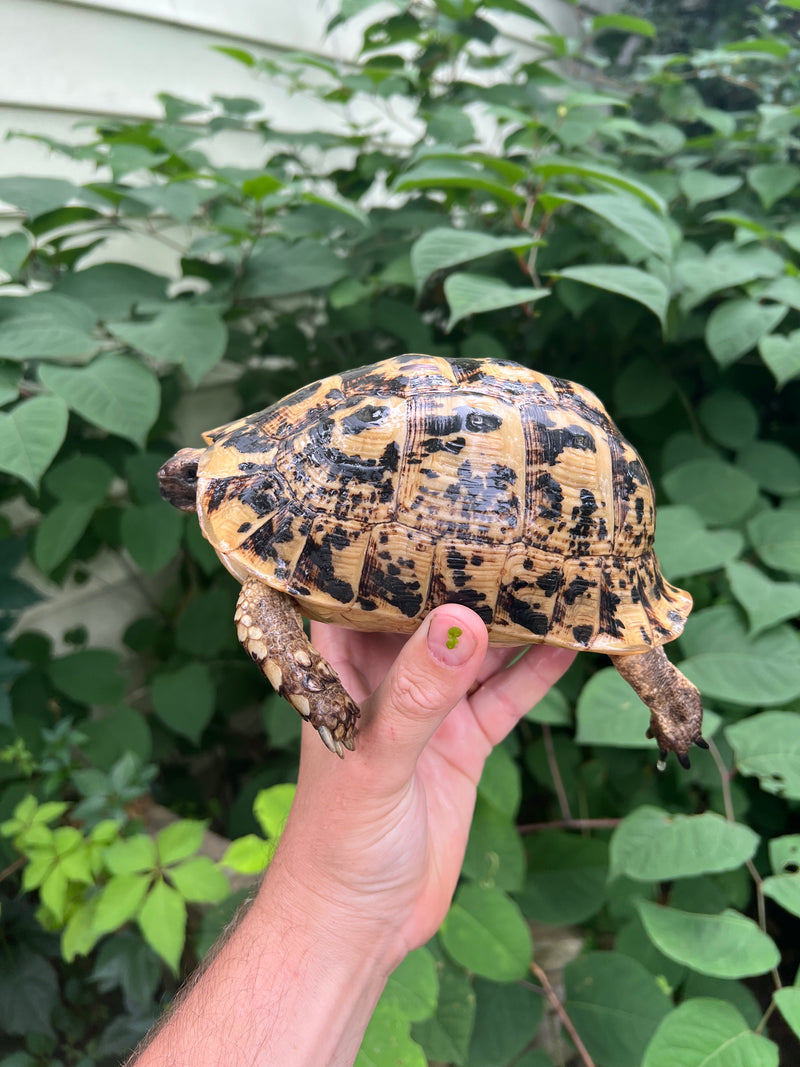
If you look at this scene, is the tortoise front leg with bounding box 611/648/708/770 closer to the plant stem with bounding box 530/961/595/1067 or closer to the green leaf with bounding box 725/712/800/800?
the green leaf with bounding box 725/712/800/800

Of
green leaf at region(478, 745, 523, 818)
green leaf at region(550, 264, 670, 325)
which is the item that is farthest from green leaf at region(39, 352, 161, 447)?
green leaf at region(478, 745, 523, 818)

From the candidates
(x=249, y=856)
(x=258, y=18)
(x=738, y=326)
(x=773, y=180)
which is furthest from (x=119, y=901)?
(x=258, y=18)

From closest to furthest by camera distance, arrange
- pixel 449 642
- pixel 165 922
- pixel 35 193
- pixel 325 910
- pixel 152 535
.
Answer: pixel 449 642 < pixel 325 910 < pixel 165 922 < pixel 35 193 < pixel 152 535

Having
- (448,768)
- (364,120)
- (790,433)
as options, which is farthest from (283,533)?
(364,120)

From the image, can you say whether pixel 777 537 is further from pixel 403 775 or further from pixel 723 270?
pixel 403 775

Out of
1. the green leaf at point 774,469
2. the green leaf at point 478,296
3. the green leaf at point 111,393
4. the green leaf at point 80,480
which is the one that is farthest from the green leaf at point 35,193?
the green leaf at point 774,469
